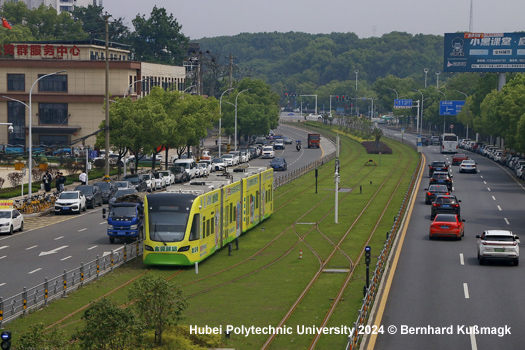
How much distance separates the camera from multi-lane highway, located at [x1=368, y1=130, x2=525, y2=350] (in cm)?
2386

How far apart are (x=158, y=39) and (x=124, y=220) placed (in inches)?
5418

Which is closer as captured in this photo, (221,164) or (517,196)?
(517,196)

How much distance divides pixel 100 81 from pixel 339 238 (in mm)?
69491

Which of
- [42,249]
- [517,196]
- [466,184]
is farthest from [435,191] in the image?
[42,249]

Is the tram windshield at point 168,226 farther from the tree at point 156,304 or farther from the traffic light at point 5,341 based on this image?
the traffic light at point 5,341

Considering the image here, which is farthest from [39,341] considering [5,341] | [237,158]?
[237,158]

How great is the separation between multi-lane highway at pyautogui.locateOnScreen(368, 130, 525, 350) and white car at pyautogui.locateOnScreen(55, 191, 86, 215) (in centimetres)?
2196

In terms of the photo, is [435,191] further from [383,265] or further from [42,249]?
[42,249]

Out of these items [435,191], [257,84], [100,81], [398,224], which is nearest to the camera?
[398,224]

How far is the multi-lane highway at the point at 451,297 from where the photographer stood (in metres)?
23.9

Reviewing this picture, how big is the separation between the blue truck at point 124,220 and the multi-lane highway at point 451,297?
13425 mm

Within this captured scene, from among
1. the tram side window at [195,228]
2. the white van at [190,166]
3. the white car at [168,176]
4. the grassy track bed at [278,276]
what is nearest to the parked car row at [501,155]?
the grassy track bed at [278,276]

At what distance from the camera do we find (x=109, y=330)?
64.2 ft

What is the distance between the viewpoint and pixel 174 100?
3371 inches
